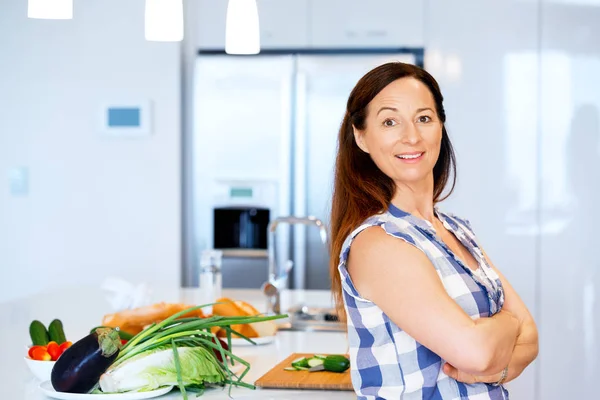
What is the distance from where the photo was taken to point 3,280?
4586mm

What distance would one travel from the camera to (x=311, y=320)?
271cm

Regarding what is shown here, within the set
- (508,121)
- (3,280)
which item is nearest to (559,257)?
(508,121)

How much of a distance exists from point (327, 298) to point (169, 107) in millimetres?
1679

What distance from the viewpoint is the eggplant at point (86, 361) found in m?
1.60

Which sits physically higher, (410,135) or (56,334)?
(410,135)

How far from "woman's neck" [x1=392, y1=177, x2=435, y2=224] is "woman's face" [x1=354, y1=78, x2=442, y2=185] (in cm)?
2

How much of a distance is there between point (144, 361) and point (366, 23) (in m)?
3.00

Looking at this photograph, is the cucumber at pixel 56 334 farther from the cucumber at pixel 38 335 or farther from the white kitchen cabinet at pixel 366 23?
the white kitchen cabinet at pixel 366 23

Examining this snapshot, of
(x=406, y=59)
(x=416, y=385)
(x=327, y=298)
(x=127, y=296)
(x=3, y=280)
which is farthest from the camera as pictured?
(x=3, y=280)

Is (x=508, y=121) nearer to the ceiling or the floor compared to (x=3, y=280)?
nearer to the ceiling

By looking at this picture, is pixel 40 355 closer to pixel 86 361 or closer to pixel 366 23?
pixel 86 361

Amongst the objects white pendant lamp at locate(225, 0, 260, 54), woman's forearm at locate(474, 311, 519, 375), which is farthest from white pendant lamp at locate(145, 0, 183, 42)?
woman's forearm at locate(474, 311, 519, 375)

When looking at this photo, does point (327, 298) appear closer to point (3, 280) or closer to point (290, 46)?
point (290, 46)

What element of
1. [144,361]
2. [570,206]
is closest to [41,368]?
[144,361]
